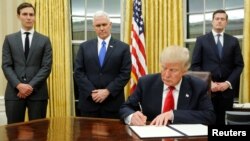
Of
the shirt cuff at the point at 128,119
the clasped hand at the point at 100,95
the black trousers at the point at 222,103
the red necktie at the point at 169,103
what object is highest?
the red necktie at the point at 169,103

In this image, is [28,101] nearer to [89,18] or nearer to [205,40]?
[205,40]

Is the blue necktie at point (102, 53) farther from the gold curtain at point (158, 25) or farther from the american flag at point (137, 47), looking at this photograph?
the gold curtain at point (158, 25)

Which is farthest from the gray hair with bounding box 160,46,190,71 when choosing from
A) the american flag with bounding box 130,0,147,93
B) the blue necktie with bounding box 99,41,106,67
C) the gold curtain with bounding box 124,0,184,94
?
the gold curtain with bounding box 124,0,184,94

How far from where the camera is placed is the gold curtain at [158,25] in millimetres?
5621

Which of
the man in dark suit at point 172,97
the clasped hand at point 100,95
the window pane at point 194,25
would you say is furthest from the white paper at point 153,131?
the window pane at point 194,25

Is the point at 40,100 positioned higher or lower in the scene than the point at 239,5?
lower

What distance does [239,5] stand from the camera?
18.0 ft

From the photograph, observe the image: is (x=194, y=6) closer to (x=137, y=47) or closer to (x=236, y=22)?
(x=236, y=22)

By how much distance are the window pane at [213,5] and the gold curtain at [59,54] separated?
2242 millimetres

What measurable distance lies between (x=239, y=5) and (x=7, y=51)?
11.1 feet

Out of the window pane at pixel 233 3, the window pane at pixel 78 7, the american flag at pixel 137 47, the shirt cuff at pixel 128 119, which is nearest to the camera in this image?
the shirt cuff at pixel 128 119

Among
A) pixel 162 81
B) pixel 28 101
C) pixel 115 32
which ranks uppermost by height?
pixel 115 32

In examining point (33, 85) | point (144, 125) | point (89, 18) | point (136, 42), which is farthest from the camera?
point (89, 18)

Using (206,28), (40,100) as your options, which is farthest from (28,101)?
(206,28)
